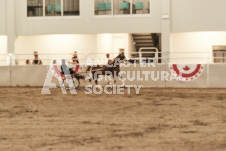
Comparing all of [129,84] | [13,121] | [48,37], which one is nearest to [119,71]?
[129,84]

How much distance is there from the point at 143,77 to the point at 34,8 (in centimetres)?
944

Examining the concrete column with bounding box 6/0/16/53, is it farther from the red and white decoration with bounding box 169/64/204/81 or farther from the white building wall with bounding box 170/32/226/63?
the red and white decoration with bounding box 169/64/204/81

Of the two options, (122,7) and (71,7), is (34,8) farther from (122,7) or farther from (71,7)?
(122,7)

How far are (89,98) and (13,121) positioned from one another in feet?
22.6

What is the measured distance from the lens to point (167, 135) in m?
10.2

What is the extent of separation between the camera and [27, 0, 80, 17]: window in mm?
30453

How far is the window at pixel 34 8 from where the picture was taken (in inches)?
1208

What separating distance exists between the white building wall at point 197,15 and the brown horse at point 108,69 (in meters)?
6.47

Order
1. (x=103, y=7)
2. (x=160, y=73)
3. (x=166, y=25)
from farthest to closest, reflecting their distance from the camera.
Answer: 1. (x=103, y=7)
2. (x=166, y=25)
3. (x=160, y=73)

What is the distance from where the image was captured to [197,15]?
28.9 m

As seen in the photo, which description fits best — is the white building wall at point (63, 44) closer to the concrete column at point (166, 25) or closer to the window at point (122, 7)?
the window at point (122, 7)

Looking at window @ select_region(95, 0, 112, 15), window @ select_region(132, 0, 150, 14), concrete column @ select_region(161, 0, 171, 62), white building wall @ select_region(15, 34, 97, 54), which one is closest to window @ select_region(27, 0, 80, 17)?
window @ select_region(95, 0, 112, 15)

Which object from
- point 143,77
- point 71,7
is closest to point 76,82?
point 143,77

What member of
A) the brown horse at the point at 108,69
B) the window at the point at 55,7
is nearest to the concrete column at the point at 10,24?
the window at the point at 55,7
